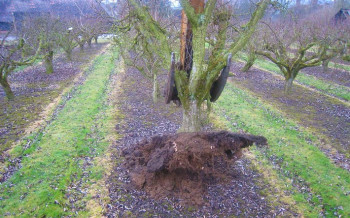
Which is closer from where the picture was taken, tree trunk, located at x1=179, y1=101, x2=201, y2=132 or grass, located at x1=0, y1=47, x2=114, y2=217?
grass, located at x1=0, y1=47, x2=114, y2=217

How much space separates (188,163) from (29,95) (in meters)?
12.5

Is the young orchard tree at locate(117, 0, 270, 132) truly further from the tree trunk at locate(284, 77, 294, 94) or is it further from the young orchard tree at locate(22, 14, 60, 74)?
the young orchard tree at locate(22, 14, 60, 74)

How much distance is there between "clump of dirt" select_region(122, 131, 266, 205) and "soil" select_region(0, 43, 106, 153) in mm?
5659

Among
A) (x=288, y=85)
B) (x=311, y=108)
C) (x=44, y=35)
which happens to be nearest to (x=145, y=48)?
(x=311, y=108)

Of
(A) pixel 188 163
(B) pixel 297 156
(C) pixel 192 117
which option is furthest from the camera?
(B) pixel 297 156

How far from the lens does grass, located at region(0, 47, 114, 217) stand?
6.28m

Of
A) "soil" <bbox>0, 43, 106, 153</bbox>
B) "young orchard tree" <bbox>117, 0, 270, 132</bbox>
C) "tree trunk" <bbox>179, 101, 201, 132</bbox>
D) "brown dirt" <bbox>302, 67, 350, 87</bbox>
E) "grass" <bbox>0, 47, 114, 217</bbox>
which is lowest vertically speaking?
"soil" <bbox>0, 43, 106, 153</bbox>

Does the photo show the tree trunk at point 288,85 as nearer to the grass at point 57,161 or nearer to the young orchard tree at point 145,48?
the young orchard tree at point 145,48

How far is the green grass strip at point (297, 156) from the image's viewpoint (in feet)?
22.2

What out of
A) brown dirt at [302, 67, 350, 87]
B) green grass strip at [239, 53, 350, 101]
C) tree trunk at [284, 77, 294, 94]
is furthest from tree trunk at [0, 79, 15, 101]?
brown dirt at [302, 67, 350, 87]

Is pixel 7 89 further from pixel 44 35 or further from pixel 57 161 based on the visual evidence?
pixel 57 161

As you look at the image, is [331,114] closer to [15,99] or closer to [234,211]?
[234,211]

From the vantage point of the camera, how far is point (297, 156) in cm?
894

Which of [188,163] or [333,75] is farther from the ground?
[188,163]
